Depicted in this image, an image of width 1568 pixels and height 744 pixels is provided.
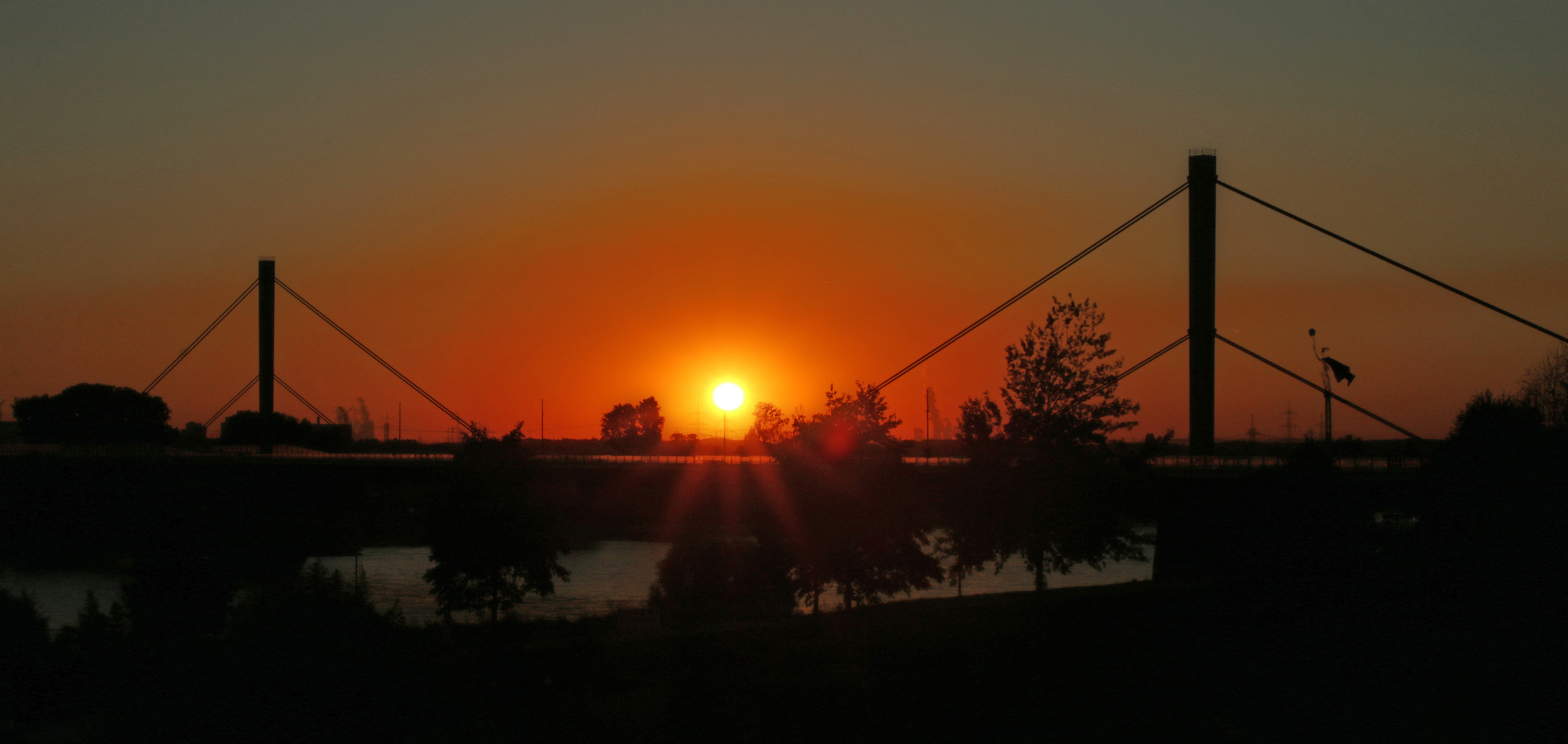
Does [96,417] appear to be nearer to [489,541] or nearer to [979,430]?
[489,541]

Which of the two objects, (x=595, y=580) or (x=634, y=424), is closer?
(x=595, y=580)

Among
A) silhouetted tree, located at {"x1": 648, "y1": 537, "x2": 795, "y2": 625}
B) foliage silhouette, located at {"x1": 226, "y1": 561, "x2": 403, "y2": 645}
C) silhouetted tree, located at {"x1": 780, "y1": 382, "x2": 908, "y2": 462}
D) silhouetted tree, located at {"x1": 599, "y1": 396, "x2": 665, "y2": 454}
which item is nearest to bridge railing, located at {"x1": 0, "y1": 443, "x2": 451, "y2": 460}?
silhouetted tree, located at {"x1": 648, "y1": 537, "x2": 795, "y2": 625}

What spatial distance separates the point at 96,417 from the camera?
412 ft

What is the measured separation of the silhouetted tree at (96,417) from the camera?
124 metres

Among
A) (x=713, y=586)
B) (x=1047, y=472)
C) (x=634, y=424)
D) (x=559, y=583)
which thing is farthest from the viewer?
(x=634, y=424)

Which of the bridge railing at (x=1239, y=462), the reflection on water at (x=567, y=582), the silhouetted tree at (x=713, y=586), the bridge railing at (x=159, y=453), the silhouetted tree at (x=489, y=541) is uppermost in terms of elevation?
the bridge railing at (x=1239, y=462)

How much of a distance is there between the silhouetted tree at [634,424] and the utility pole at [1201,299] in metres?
145

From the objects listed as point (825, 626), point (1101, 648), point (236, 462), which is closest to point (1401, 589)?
point (1101, 648)

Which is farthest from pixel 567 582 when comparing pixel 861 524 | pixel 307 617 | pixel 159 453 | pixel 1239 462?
pixel 159 453

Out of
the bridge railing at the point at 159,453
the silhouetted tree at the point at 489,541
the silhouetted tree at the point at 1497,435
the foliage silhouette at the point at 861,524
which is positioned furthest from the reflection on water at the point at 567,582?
the silhouetted tree at the point at 1497,435

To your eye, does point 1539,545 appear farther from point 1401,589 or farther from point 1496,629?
point 1401,589

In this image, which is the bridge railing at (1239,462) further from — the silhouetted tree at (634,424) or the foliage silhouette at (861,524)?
the silhouetted tree at (634,424)

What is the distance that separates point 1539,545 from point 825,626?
12486 mm

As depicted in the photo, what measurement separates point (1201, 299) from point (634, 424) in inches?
6080
